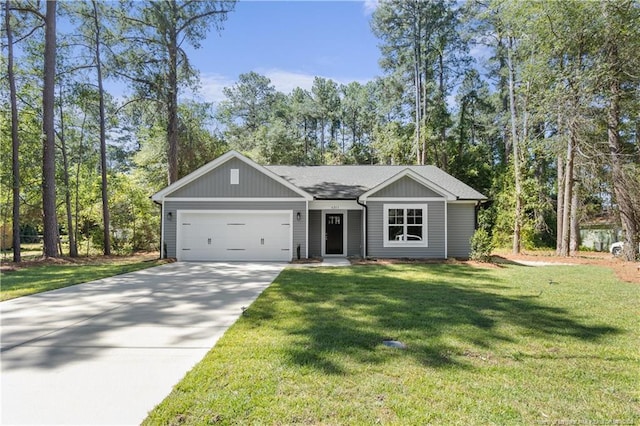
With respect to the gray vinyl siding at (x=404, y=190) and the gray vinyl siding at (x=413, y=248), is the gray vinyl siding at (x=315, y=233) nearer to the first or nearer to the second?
the gray vinyl siding at (x=413, y=248)

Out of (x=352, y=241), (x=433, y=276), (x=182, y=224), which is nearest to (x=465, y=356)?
(x=433, y=276)

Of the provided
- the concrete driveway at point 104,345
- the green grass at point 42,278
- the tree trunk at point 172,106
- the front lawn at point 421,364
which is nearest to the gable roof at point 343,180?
the green grass at point 42,278

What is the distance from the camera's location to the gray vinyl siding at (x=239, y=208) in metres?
13.8

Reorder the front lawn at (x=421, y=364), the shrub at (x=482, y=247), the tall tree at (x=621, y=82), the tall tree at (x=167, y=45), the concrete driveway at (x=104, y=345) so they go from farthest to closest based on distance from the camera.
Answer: the tall tree at (x=167, y=45) < the shrub at (x=482, y=247) < the tall tree at (x=621, y=82) < the concrete driveway at (x=104, y=345) < the front lawn at (x=421, y=364)

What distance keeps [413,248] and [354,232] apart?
101 inches

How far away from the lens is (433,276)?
9.71 metres

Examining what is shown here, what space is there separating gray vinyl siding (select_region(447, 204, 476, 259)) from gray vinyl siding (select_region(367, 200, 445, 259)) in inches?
33.2

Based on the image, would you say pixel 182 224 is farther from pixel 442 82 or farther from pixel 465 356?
pixel 442 82

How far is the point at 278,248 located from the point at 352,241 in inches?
125

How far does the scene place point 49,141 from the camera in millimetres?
14336

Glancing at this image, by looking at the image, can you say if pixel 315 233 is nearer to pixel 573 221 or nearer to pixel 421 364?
pixel 421 364

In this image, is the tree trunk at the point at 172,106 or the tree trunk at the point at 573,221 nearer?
the tree trunk at the point at 573,221

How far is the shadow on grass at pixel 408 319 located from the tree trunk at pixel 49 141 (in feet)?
37.5

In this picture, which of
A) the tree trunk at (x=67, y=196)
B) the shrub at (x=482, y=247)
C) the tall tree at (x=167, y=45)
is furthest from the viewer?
the tall tree at (x=167, y=45)
